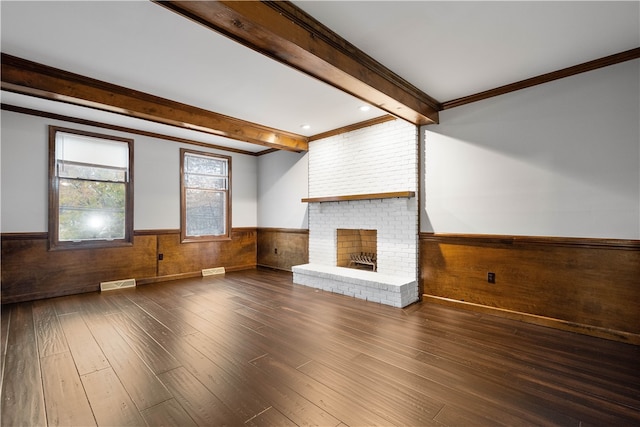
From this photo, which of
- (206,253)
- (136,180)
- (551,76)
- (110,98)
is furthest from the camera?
(206,253)

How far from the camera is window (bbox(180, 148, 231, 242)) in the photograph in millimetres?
5645

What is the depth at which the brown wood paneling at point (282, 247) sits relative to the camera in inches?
227

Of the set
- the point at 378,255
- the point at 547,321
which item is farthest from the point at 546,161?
the point at 378,255

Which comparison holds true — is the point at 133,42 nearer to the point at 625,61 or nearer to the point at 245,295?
the point at 245,295

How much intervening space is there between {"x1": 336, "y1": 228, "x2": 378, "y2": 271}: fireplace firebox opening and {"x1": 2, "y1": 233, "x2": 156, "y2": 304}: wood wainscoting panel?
11.2 ft

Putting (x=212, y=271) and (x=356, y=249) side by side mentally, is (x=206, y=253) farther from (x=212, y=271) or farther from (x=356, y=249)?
(x=356, y=249)

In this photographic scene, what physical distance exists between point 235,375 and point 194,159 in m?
4.70

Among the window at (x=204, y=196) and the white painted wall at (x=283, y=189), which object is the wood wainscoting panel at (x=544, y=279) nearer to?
the white painted wall at (x=283, y=189)

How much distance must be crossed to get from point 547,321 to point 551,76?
2.55 meters

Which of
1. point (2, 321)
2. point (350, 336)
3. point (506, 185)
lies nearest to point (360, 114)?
point (506, 185)

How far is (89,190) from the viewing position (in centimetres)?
456

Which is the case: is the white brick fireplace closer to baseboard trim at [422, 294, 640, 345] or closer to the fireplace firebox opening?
the fireplace firebox opening

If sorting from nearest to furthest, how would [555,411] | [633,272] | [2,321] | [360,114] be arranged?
[555,411] → [633,272] → [2,321] → [360,114]

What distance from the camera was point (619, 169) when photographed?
2.75 metres
